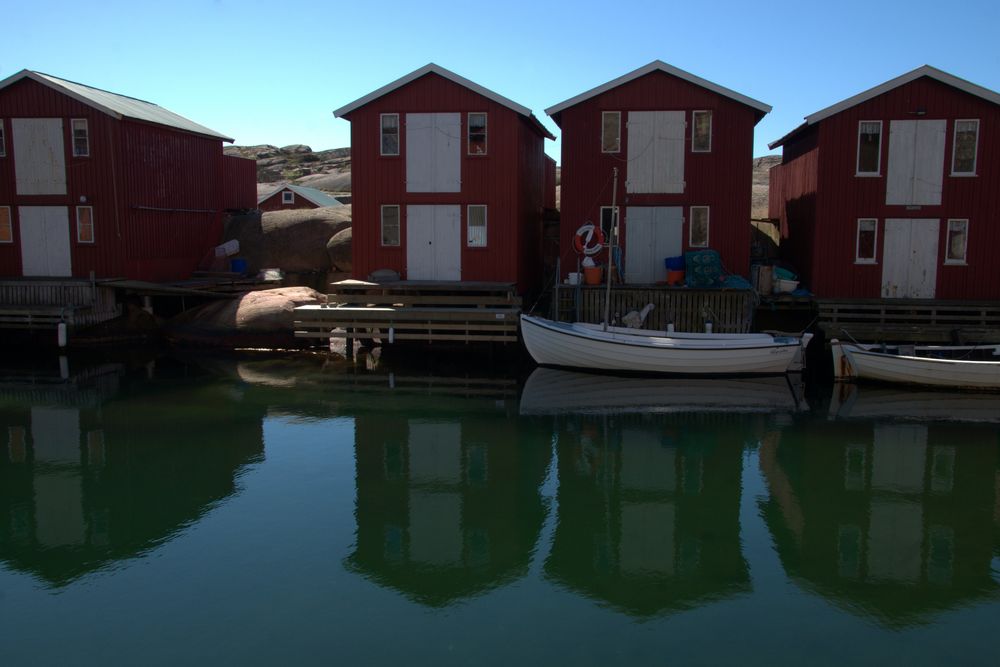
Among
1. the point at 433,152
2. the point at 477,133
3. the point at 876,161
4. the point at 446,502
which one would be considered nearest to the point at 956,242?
the point at 876,161

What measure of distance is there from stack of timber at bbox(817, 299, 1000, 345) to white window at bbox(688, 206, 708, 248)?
142 inches

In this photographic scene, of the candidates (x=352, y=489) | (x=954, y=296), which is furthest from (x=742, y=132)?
(x=352, y=489)

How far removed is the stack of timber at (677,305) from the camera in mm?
23203

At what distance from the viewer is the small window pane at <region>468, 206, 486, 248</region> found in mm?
25125

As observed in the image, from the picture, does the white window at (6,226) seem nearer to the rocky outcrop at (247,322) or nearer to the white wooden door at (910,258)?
the rocky outcrop at (247,322)

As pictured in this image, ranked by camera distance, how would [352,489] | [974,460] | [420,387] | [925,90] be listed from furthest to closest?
1. [925,90]
2. [420,387]
3. [974,460]
4. [352,489]

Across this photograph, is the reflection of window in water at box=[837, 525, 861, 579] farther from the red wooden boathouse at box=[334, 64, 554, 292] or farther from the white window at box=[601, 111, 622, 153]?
the white window at box=[601, 111, 622, 153]

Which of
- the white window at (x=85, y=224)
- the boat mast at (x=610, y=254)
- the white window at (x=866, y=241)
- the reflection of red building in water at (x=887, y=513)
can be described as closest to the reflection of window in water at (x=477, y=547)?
the reflection of red building in water at (x=887, y=513)

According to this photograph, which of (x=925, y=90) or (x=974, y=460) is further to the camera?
(x=925, y=90)

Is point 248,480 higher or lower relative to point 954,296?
lower

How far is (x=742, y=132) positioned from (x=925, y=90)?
486cm

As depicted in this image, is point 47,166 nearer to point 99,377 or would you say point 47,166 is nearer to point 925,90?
point 99,377

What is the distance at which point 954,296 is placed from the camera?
934 inches

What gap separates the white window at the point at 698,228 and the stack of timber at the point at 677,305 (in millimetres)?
1936
